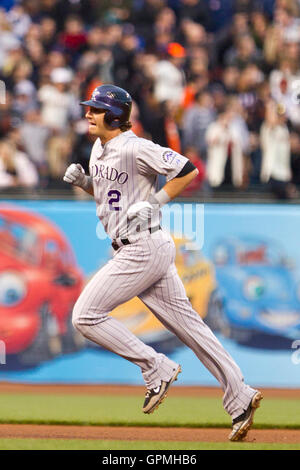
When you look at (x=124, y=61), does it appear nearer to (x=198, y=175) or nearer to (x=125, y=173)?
(x=198, y=175)

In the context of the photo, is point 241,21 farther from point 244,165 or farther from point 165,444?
point 165,444

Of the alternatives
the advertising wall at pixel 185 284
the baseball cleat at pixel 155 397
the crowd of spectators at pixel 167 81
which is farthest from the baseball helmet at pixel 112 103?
the crowd of spectators at pixel 167 81

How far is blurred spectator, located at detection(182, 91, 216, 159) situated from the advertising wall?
1.72 m

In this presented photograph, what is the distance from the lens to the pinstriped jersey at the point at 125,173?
6.19 meters

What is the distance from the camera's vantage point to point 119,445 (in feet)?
20.1

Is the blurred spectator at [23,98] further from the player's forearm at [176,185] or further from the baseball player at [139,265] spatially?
the player's forearm at [176,185]

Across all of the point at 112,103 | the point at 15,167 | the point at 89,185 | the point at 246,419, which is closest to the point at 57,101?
the point at 15,167

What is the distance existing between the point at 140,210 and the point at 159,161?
392mm

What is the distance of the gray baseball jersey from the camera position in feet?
20.4

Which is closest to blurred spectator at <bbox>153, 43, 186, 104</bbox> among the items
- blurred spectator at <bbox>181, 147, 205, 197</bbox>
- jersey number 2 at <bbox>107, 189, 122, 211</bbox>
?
blurred spectator at <bbox>181, 147, 205, 197</bbox>

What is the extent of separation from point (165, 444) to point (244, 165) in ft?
20.2

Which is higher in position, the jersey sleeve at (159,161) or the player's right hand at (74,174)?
the jersey sleeve at (159,161)

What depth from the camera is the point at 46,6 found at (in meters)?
14.3
